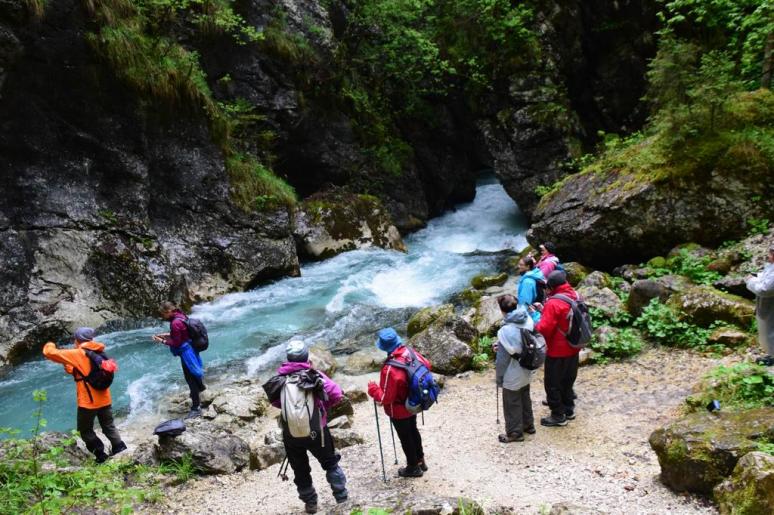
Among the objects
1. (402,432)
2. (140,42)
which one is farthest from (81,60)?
(402,432)

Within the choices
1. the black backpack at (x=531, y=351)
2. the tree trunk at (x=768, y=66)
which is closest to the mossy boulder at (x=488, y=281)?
the tree trunk at (x=768, y=66)

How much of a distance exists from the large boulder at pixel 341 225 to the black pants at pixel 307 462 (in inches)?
495

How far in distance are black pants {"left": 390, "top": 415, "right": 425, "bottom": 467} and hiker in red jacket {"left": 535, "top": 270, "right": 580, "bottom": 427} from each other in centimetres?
173

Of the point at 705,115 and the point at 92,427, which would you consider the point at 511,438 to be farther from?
the point at 705,115

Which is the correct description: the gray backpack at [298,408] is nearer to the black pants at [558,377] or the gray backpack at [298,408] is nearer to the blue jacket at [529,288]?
the black pants at [558,377]

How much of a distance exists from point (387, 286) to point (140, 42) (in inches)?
349

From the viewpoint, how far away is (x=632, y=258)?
450 inches

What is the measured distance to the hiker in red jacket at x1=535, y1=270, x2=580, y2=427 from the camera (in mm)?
5930

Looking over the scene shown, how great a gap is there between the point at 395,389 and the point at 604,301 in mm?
5528

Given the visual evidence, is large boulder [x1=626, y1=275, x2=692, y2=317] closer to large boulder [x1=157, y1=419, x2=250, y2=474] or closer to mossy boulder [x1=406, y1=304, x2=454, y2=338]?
mossy boulder [x1=406, y1=304, x2=454, y2=338]

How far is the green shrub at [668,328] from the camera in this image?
7.63 metres

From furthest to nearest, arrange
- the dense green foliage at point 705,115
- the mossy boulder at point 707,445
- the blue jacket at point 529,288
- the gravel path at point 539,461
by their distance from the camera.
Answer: the dense green foliage at point 705,115 < the blue jacket at point 529,288 < the gravel path at point 539,461 < the mossy boulder at point 707,445

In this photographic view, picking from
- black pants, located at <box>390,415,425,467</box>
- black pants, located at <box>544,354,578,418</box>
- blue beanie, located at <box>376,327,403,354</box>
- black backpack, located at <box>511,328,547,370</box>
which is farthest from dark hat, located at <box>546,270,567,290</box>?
black pants, located at <box>390,415,425,467</box>

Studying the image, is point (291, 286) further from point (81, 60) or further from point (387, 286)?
point (81, 60)
